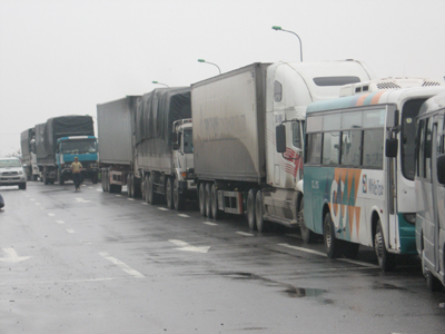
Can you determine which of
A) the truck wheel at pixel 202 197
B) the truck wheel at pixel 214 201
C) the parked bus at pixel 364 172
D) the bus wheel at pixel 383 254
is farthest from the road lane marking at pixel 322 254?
the truck wheel at pixel 202 197

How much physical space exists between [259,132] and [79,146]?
1512 inches

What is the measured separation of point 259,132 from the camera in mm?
23125

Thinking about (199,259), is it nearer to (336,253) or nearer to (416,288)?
(336,253)

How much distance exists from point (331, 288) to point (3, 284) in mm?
4438

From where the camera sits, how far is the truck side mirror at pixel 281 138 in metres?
20.8

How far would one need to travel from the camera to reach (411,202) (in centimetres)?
1391

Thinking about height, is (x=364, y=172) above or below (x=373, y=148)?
below

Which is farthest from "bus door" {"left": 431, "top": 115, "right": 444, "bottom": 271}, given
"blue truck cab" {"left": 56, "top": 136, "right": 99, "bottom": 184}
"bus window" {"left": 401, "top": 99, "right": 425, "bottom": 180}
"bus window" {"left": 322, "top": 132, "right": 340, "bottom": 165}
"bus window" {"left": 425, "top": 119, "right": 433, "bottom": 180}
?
"blue truck cab" {"left": 56, "top": 136, "right": 99, "bottom": 184}

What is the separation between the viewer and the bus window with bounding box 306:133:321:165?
18.2 metres

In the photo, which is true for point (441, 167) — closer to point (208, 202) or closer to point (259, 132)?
point (259, 132)

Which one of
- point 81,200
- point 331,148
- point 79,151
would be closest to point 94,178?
point 79,151

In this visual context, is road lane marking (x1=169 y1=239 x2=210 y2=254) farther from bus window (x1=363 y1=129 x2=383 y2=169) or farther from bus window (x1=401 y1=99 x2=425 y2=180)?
bus window (x1=401 y1=99 x2=425 y2=180)

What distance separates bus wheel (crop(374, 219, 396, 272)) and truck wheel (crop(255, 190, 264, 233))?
8.43 metres

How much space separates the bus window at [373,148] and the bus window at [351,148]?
0.28 m
